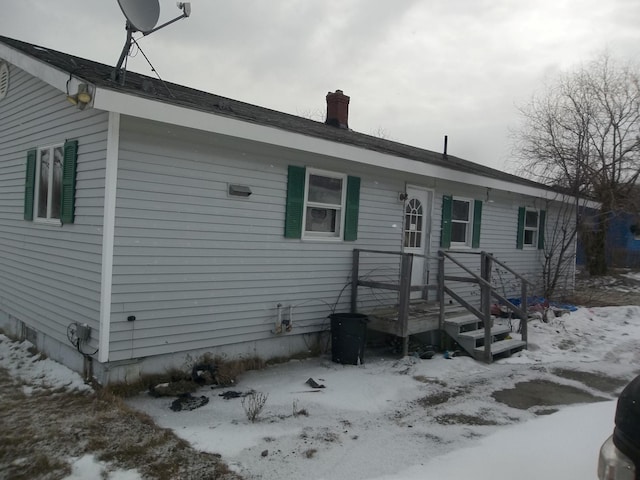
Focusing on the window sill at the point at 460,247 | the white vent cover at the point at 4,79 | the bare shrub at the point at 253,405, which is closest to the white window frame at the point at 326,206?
the bare shrub at the point at 253,405

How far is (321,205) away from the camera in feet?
24.0

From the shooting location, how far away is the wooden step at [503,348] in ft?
23.7

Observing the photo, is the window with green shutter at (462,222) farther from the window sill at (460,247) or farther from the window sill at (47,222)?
the window sill at (47,222)

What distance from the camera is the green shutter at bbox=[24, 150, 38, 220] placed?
6754 millimetres

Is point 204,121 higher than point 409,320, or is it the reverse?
point 204,121

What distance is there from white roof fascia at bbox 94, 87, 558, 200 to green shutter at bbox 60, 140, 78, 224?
1306 millimetres

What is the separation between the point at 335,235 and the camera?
299 inches

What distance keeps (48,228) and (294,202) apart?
10.8 ft

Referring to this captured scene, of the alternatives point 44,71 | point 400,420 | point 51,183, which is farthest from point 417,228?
point 44,71

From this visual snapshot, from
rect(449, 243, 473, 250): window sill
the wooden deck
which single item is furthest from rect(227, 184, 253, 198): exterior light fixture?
rect(449, 243, 473, 250): window sill

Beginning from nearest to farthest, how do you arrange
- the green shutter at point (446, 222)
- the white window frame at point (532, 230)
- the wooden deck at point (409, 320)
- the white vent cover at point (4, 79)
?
the wooden deck at point (409, 320) < the white vent cover at point (4, 79) < the green shutter at point (446, 222) < the white window frame at point (532, 230)

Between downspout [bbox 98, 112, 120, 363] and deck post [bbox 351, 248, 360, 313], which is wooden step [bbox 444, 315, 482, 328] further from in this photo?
downspout [bbox 98, 112, 120, 363]

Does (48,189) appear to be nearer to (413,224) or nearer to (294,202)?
(294,202)

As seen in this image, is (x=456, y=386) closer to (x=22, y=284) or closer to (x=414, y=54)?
(x=22, y=284)
